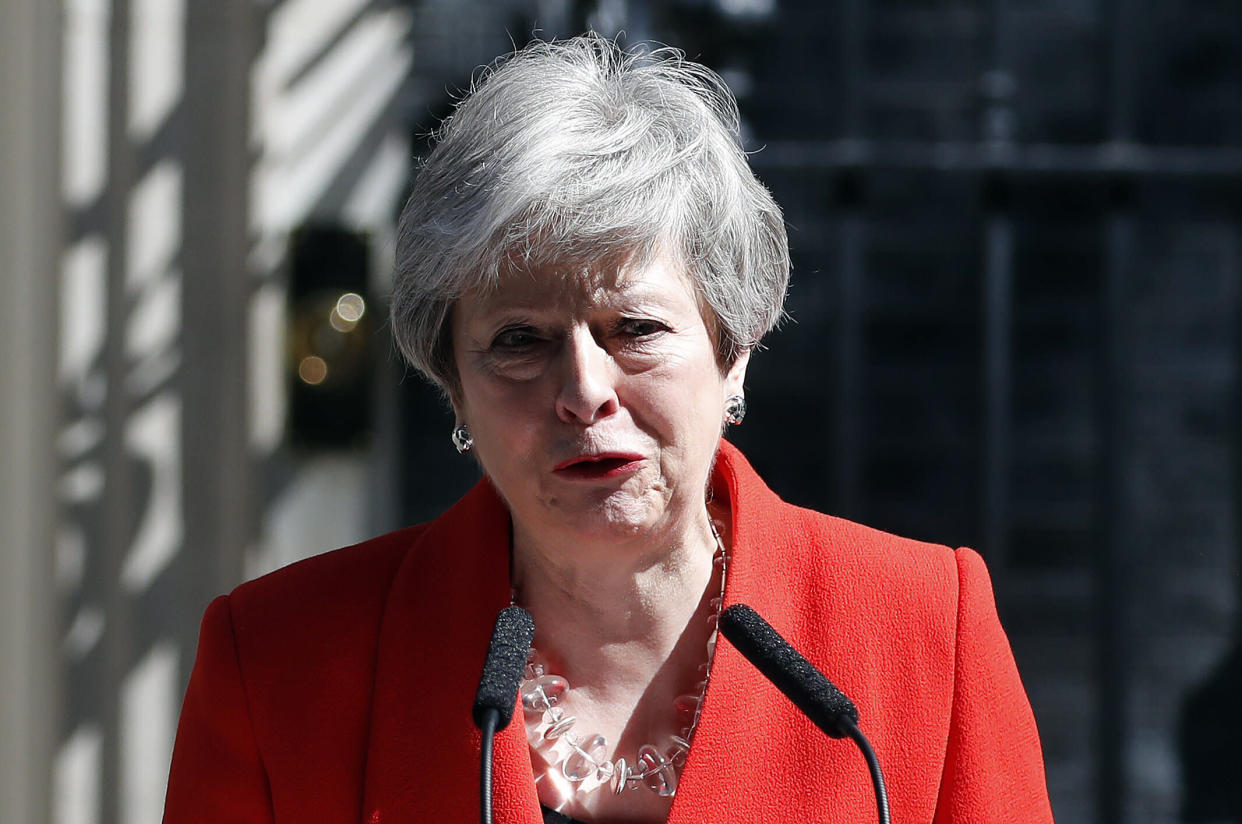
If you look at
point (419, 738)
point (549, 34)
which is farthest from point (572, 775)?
point (549, 34)

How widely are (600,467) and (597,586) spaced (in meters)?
0.20

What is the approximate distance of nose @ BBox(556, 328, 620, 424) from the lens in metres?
1.48

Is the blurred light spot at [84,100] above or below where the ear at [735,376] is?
above

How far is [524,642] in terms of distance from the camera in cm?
138

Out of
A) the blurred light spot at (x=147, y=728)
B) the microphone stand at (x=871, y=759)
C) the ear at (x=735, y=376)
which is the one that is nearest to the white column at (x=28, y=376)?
the blurred light spot at (x=147, y=728)

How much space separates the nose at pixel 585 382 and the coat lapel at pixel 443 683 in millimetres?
316

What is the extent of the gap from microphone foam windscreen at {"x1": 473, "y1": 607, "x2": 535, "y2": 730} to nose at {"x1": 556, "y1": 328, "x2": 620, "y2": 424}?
0.23m

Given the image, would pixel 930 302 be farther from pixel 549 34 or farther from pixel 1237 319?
pixel 549 34

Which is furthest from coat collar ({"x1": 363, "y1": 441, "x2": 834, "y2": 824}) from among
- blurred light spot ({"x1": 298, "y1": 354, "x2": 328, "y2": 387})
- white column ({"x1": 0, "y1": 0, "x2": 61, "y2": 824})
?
white column ({"x1": 0, "y1": 0, "x2": 61, "y2": 824})

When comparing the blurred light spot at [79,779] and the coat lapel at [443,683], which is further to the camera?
the blurred light spot at [79,779]

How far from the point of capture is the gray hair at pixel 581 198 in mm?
1509

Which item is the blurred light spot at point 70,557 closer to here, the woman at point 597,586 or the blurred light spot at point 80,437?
the blurred light spot at point 80,437

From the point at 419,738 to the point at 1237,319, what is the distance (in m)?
2.60

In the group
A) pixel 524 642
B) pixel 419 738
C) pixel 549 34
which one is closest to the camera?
pixel 524 642
